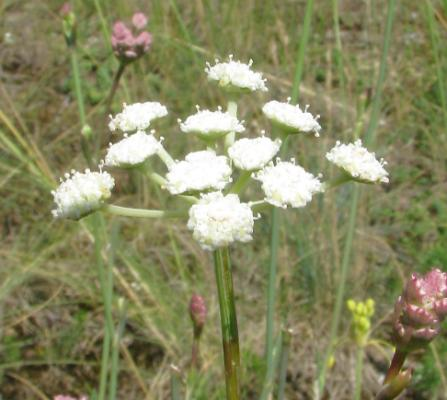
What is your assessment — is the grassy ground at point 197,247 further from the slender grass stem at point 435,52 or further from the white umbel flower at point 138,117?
the white umbel flower at point 138,117

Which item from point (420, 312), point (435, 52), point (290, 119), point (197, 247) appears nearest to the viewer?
point (420, 312)

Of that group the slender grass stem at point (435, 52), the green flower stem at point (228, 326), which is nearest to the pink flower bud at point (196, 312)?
the green flower stem at point (228, 326)

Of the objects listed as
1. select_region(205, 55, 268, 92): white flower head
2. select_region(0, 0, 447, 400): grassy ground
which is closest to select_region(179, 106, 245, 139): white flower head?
select_region(205, 55, 268, 92): white flower head

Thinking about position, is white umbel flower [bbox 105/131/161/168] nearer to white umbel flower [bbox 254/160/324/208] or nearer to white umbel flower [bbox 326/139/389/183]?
white umbel flower [bbox 254/160/324/208]

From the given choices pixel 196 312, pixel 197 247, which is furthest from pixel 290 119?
pixel 197 247

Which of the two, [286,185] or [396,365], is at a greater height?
[286,185]

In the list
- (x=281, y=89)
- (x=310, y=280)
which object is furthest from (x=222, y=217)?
(x=281, y=89)

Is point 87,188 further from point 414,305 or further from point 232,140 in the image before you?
point 414,305

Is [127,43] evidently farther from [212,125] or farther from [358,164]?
[358,164]
